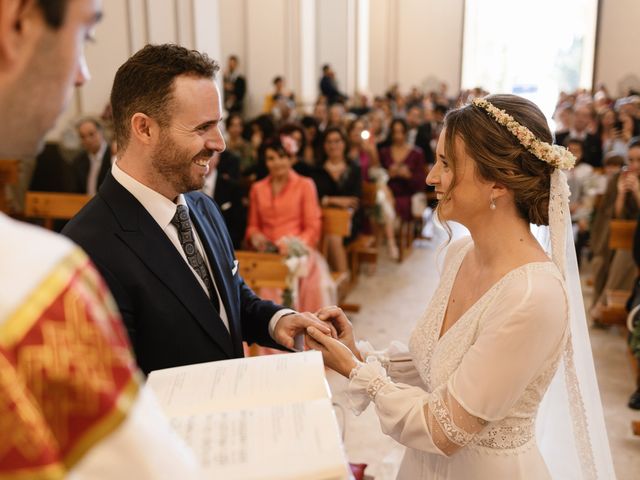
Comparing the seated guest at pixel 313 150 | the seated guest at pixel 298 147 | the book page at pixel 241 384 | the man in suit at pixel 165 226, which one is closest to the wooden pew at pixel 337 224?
the seated guest at pixel 298 147

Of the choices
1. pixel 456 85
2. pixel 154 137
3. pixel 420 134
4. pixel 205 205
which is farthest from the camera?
pixel 456 85

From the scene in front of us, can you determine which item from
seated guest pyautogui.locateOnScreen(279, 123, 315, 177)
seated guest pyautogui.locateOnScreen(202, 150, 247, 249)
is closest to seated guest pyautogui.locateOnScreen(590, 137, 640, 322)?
seated guest pyautogui.locateOnScreen(279, 123, 315, 177)

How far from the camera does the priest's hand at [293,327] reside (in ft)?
6.57

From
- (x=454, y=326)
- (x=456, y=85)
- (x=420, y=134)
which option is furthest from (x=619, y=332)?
(x=456, y=85)

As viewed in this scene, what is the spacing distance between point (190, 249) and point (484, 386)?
0.93 meters

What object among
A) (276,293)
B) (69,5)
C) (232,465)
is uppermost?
(69,5)

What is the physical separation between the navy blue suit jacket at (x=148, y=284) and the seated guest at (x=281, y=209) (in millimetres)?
3885

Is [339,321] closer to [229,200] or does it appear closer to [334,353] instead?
[334,353]

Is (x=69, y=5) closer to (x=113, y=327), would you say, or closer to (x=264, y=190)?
(x=113, y=327)

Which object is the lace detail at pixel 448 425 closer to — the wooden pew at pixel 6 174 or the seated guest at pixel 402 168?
the wooden pew at pixel 6 174

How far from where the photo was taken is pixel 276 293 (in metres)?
5.16

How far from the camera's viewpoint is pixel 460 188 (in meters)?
1.89

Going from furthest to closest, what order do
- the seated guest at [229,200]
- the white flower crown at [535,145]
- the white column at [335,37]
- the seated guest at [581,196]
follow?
the white column at [335,37] → the seated guest at [581,196] → the seated guest at [229,200] → the white flower crown at [535,145]

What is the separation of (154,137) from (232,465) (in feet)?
4.10
